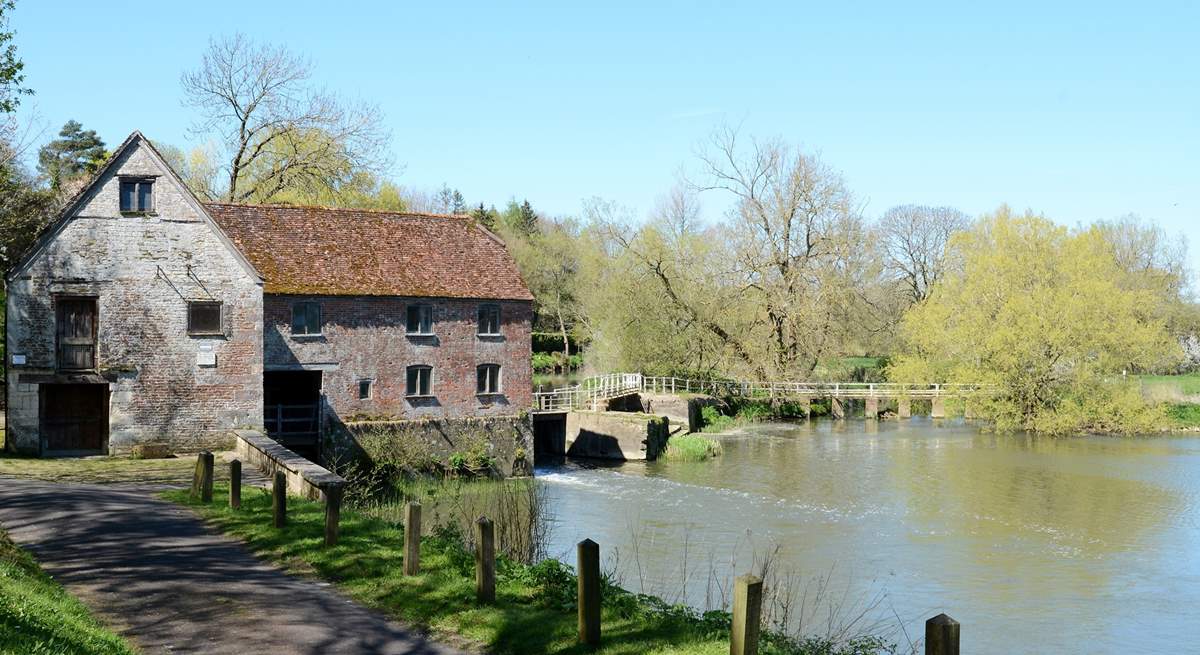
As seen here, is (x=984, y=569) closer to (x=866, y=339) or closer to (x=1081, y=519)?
(x=1081, y=519)

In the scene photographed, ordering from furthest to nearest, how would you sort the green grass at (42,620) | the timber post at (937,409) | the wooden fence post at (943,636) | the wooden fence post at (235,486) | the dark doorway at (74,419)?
the timber post at (937,409) < the dark doorway at (74,419) < the wooden fence post at (235,486) < the green grass at (42,620) < the wooden fence post at (943,636)

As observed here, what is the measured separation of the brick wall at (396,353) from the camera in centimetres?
3195

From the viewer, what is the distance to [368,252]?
34062 mm

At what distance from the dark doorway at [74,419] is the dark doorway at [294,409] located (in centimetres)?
456

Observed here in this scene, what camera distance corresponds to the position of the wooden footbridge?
171 ft

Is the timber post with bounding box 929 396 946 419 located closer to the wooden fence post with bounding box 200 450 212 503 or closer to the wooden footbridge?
the wooden footbridge

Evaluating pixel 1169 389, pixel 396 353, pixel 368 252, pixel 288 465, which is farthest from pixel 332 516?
pixel 1169 389

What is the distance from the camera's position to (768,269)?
56906mm

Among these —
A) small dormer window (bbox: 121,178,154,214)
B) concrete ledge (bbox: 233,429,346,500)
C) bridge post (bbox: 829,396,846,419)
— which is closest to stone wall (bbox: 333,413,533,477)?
concrete ledge (bbox: 233,429,346,500)

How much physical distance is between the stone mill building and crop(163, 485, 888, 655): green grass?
14283 mm

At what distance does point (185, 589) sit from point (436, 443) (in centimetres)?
2155

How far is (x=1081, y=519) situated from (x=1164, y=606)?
9.10 metres

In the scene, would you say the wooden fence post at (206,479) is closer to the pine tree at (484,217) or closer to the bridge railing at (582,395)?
the bridge railing at (582,395)

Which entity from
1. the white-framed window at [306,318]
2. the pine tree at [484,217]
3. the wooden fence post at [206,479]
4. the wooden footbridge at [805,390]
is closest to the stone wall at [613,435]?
the wooden footbridge at [805,390]
